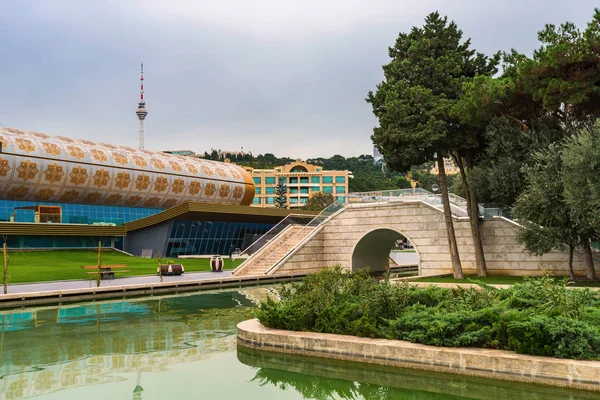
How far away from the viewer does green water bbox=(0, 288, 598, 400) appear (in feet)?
35.7

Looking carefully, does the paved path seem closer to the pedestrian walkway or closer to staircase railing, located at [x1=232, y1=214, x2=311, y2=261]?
the pedestrian walkway

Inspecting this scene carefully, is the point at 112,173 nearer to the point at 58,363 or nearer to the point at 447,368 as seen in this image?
the point at 58,363

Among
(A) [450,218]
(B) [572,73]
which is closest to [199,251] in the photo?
(A) [450,218]

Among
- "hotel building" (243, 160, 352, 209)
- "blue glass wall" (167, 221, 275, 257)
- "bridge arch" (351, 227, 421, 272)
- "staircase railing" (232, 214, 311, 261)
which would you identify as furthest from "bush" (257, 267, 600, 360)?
"hotel building" (243, 160, 352, 209)

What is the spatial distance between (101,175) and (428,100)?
34.7 m

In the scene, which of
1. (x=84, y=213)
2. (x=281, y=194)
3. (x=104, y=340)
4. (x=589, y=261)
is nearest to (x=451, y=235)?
(x=589, y=261)

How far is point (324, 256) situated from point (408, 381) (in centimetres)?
3008

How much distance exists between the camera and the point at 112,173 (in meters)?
55.4

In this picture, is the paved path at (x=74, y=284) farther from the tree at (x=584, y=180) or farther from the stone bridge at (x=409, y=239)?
the tree at (x=584, y=180)

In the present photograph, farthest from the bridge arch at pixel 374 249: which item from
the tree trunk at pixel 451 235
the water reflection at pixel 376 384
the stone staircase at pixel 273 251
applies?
the water reflection at pixel 376 384

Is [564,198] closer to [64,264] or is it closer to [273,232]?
[273,232]

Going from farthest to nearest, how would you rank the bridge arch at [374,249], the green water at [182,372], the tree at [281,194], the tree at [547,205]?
the tree at [281,194], the bridge arch at [374,249], the tree at [547,205], the green water at [182,372]

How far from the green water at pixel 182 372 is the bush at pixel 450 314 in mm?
928

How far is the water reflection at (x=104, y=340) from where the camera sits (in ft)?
40.6
